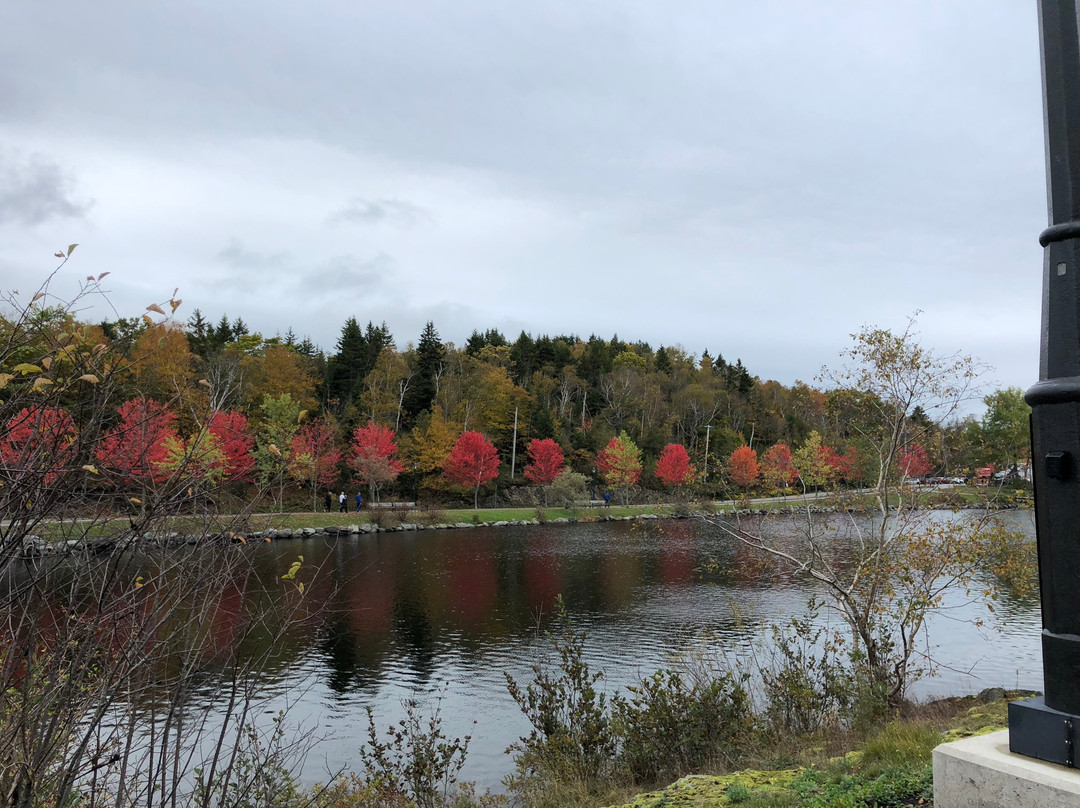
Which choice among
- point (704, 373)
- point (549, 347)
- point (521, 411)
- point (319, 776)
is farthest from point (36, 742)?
point (704, 373)

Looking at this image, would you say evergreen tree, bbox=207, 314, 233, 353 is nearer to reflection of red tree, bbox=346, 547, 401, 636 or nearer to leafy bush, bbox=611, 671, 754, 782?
reflection of red tree, bbox=346, 547, 401, 636

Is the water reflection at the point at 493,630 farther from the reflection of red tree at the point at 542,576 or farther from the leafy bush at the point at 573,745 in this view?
the leafy bush at the point at 573,745

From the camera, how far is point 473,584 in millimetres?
24359

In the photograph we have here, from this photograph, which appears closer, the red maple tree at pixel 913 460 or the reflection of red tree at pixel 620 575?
the red maple tree at pixel 913 460

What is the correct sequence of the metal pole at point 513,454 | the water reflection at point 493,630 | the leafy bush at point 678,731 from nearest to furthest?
the leafy bush at point 678,731
the water reflection at point 493,630
the metal pole at point 513,454

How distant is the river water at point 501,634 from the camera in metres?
12.1

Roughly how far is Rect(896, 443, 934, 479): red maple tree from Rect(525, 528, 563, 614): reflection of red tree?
10949 millimetres

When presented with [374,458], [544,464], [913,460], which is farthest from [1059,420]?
[544,464]

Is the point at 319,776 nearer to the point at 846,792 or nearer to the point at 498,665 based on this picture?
the point at 498,665

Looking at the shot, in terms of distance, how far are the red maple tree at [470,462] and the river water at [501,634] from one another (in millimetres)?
20109

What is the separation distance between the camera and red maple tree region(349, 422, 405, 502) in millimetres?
47188

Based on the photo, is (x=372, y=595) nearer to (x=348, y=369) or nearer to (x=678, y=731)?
(x=678, y=731)

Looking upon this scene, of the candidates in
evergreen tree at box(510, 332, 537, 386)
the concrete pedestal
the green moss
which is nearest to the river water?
the green moss

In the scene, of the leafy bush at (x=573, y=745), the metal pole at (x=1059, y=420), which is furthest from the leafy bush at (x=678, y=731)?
the metal pole at (x=1059, y=420)
